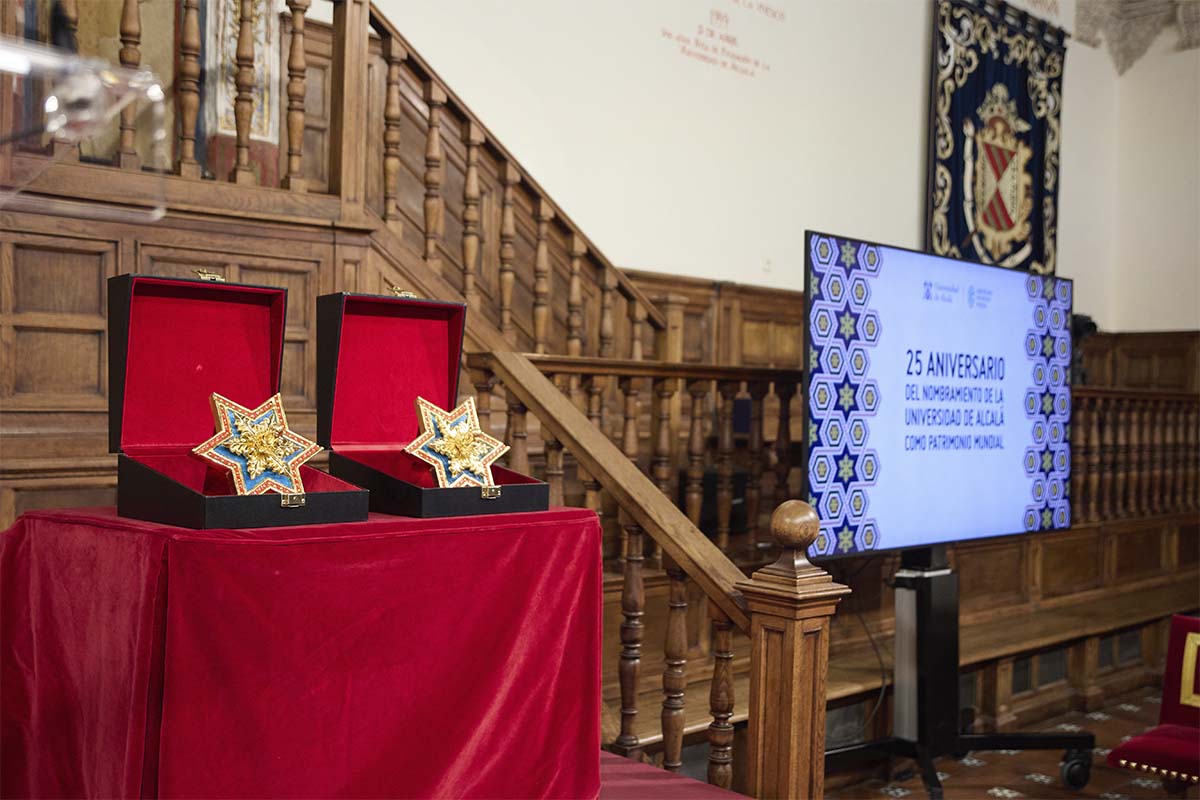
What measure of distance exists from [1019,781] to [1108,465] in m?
2.46

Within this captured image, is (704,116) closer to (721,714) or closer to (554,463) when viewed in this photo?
(554,463)

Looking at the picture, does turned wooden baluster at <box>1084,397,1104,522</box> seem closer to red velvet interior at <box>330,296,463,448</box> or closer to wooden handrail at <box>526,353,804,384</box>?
wooden handrail at <box>526,353,804,384</box>

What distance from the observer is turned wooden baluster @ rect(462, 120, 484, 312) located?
3.76 metres

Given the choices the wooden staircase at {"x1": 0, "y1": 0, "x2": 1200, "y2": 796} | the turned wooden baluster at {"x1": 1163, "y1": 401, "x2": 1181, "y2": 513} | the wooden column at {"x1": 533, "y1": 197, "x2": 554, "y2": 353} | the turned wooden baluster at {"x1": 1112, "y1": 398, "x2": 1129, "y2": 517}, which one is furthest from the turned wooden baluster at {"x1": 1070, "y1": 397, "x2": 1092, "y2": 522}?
the wooden column at {"x1": 533, "y1": 197, "x2": 554, "y2": 353}

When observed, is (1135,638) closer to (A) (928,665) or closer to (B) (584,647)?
(A) (928,665)

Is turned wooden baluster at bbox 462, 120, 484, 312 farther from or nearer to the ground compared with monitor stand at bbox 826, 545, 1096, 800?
farther from the ground

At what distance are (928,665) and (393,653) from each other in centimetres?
267

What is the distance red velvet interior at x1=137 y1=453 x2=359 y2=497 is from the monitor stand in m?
2.51

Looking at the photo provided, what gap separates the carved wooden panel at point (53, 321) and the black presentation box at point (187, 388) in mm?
1049

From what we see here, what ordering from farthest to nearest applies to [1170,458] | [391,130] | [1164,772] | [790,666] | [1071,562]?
[1170,458], [1071,562], [1164,772], [391,130], [790,666]

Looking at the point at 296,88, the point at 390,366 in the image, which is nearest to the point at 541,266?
the point at 296,88

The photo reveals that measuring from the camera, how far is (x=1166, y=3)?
9.22m

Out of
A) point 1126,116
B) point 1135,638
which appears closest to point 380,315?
point 1135,638

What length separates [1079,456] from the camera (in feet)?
19.8
